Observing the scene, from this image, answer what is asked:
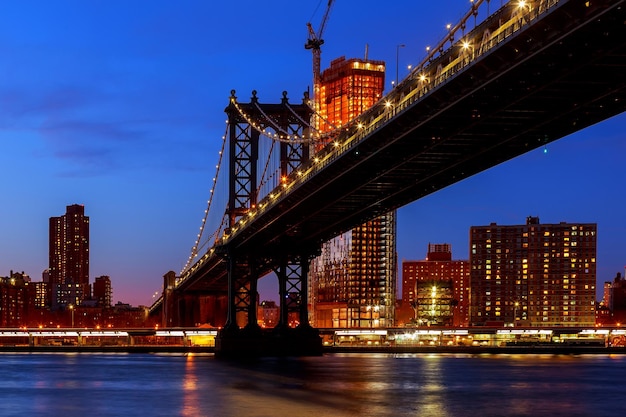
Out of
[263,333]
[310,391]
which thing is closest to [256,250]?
[263,333]

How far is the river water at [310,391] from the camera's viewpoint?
4200 cm

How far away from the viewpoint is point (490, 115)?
149 feet

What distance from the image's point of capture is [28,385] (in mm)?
58156

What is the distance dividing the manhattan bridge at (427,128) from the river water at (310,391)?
10.3 m

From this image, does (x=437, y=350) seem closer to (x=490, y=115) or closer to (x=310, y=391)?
(x=310, y=391)

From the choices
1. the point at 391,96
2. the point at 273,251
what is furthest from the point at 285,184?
the point at 391,96

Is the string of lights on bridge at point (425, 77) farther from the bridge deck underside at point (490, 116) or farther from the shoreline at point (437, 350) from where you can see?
the shoreline at point (437, 350)

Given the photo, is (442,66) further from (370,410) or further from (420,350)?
(420,350)

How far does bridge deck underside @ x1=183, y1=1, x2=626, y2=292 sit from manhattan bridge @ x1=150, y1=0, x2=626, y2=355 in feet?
0.21

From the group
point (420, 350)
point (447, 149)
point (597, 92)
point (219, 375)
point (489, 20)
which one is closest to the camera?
point (489, 20)

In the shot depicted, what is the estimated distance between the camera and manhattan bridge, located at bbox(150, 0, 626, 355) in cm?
3641

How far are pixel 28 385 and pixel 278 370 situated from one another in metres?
15.0

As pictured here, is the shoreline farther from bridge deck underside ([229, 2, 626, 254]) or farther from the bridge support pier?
bridge deck underside ([229, 2, 626, 254])

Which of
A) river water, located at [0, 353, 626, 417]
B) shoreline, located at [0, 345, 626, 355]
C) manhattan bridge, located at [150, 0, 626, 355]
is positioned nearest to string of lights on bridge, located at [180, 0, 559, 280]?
manhattan bridge, located at [150, 0, 626, 355]
